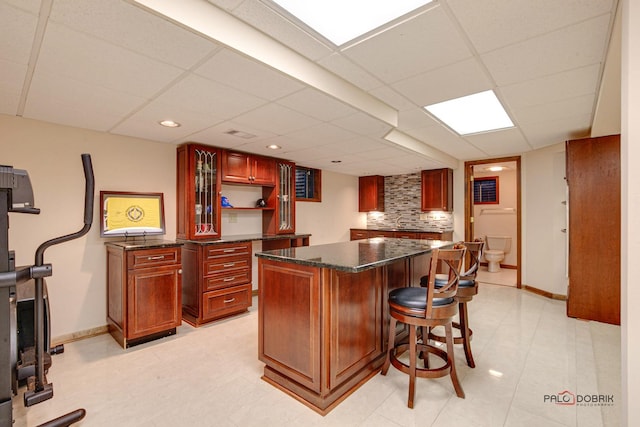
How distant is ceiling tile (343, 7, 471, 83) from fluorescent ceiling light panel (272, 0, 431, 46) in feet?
0.29

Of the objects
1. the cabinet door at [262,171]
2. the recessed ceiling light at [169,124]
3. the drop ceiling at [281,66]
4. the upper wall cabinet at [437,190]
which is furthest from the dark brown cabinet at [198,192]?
the upper wall cabinet at [437,190]

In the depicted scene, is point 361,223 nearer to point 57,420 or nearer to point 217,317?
point 217,317

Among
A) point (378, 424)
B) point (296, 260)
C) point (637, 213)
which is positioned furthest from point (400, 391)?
point (637, 213)

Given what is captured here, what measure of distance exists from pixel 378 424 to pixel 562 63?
104 inches

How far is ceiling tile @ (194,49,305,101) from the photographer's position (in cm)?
179

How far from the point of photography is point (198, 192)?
374 cm

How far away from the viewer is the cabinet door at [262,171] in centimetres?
431

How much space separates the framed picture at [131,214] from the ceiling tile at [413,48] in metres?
2.80

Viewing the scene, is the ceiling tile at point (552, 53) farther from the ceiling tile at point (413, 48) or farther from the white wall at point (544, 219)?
the white wall at point (544, 219)

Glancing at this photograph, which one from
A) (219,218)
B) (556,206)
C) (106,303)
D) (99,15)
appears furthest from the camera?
(556,206)

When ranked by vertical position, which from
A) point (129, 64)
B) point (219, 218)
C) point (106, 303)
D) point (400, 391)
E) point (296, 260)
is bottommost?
point (400, 391)

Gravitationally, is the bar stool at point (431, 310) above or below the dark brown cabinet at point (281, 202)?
below

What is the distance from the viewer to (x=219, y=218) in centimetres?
391

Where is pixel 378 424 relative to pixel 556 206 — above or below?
below
